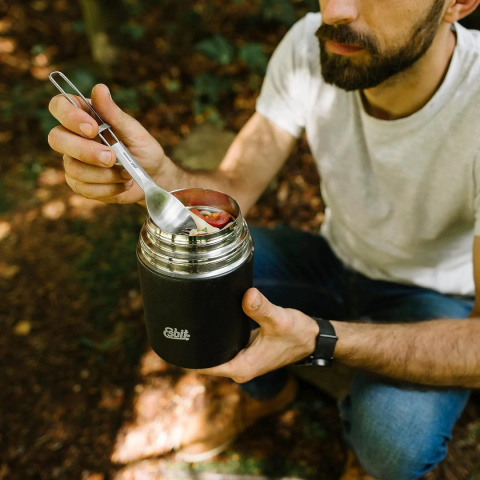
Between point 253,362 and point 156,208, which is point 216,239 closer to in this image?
point 156,208

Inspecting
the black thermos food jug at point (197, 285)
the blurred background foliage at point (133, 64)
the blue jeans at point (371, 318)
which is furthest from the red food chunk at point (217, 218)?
the blurred background foliage at point (133, 64)

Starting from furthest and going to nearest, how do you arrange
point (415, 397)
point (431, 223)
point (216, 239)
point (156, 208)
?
1. point (431, 223)
2. point (415, 397)
3. point (156, 208)
4. point (216, 239)

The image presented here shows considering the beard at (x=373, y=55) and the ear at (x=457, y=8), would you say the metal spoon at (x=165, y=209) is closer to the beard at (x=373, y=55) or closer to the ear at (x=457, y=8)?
the beard at (x=373, y=55)

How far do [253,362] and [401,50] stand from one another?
1395 mm

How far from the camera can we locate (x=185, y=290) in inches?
54.8

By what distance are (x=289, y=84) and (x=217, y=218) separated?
4.30ft

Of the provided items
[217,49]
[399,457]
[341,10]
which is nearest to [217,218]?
[341,10]

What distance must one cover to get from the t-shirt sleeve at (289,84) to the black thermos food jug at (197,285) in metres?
1.19

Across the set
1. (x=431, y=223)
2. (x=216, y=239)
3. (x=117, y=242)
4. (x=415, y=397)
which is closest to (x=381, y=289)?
(x=431, y=223)

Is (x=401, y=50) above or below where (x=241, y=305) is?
above

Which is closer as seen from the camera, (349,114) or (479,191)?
(479,191)

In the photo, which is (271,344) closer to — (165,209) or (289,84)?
(165,209)

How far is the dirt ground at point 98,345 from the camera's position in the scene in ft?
8.98

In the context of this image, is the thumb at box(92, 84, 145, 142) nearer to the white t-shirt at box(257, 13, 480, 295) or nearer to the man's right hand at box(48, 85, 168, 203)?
the man's right hand at box(48, 85, 168, 203)
